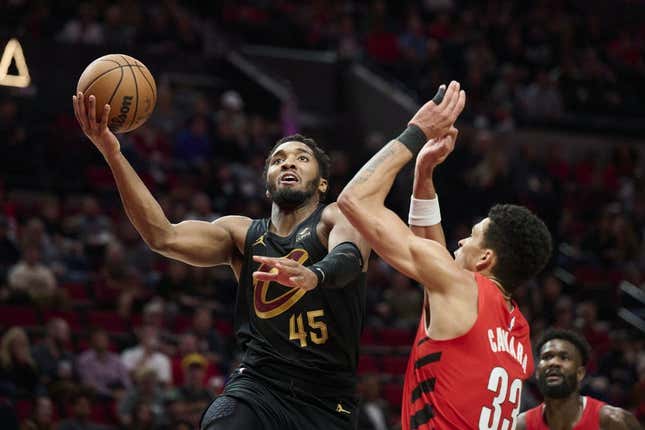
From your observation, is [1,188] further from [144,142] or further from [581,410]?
[581,410]

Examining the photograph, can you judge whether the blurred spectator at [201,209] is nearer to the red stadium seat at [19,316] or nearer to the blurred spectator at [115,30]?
the red stadium seat at [19,316]

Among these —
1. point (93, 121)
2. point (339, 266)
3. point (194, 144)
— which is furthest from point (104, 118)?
point (194, 144)

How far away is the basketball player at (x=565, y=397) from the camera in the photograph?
6.69 metres

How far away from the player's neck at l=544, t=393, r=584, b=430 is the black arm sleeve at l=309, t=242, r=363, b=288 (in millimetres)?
2112

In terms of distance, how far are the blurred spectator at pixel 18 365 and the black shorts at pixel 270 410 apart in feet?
16.3

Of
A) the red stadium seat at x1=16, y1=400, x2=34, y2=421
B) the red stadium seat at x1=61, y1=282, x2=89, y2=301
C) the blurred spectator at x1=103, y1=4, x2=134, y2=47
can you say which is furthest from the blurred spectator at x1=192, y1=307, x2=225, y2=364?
the blurred spectator at x1=103, y1=4, x2=134, y2=47

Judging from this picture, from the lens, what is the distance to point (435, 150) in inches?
209

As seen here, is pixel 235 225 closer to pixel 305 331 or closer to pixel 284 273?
pixel 305 331

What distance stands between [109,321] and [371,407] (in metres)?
2.95

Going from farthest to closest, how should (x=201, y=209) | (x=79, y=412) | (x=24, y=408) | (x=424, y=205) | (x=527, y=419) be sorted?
1. (x=201, y=209)
2. (x=24, y=408)
3. (x=79, y=412)
4. (x=527, y=419)
5. (x=424, y=205)

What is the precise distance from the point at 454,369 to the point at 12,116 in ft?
33.9

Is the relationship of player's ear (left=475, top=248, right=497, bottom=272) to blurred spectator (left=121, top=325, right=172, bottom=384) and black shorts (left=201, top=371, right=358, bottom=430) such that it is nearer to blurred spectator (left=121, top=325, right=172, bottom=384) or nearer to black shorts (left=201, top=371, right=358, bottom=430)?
black shorts (left=201, top=371, right=358, bottom=430)

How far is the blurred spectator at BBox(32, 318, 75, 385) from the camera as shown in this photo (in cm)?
1025

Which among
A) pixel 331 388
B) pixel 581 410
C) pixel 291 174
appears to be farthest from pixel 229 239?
pixel 581 410
